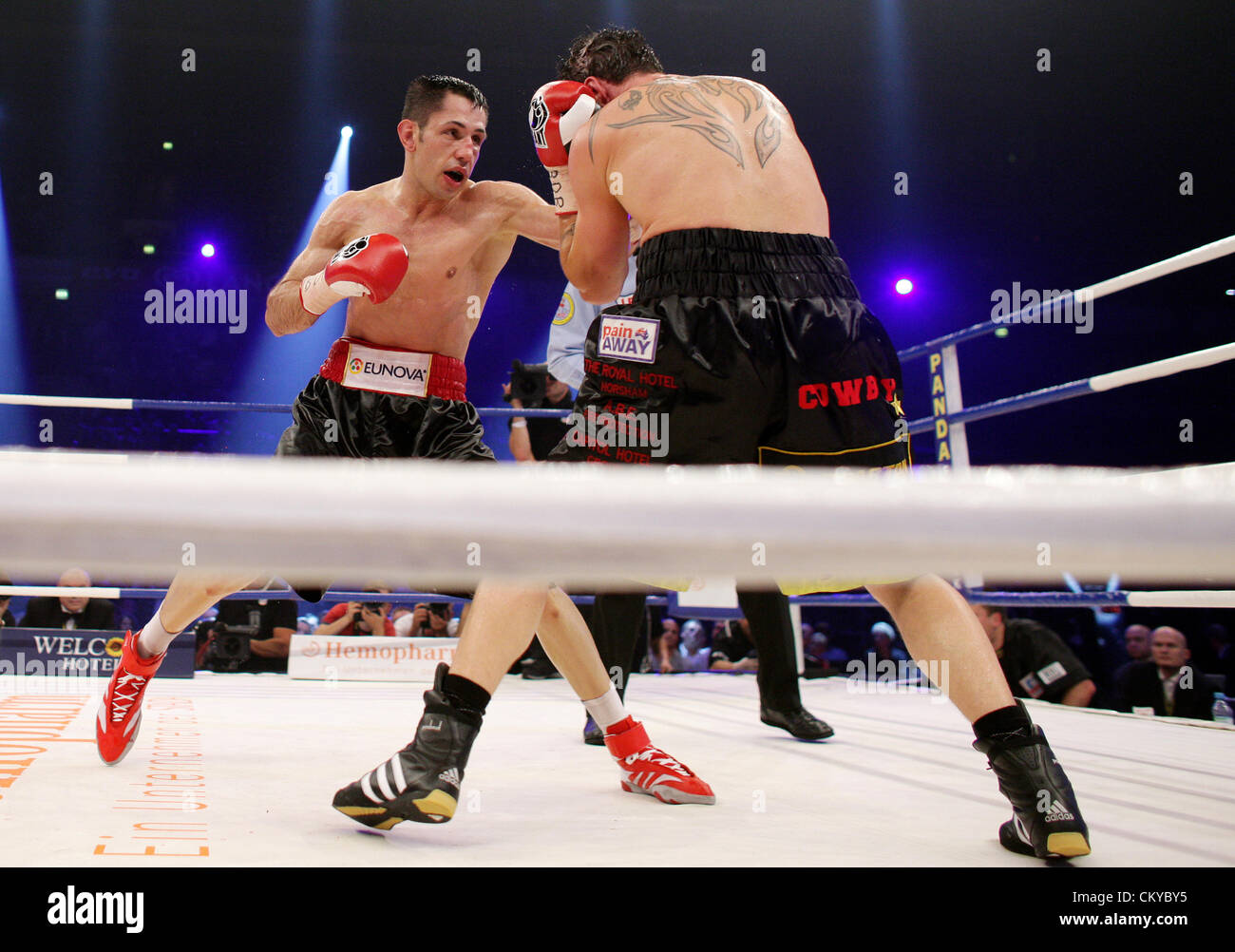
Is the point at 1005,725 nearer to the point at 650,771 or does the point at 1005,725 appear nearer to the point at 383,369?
the point at 650,771

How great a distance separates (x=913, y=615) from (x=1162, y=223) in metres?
6.38

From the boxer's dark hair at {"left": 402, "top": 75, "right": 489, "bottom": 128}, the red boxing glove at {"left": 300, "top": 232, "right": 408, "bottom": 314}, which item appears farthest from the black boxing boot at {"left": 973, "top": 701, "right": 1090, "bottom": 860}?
the boxer's dark hair at {"left": 402, "top": 75, "right": 489, "bottom": 128}

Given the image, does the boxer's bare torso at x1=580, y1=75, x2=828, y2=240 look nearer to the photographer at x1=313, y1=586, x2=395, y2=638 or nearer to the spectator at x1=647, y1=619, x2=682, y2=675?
the photographer at x1=313, y1=586, x2=395, y2=638

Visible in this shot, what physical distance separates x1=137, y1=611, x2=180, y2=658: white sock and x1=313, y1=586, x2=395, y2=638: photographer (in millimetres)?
2182

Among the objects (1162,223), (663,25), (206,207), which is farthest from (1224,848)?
(206,207)

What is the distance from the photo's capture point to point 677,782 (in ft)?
4.18

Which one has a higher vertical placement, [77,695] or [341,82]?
[341,82]

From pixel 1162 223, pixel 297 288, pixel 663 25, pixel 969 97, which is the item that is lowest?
pixel 297 288

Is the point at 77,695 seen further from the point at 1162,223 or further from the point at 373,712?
the point at 1162,223

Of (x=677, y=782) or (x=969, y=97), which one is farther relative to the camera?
(x=969, y=97)

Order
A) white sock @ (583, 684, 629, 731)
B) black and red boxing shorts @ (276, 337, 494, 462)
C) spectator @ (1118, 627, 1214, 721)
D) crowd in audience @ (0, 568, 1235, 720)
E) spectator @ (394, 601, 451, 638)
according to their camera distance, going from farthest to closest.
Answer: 1. spectator @ (394, 601, 451, 638)
2. spectator @ (1118, 627, 1214, 721)
3. crowd in audience @ (0, 568, 1235, 720)
4. black and red boxing shorts @ (276, 337, 494, 462)
5. white sock @ (583, 684, 629, 731)

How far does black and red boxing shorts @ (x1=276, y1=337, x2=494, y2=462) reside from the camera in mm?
1683

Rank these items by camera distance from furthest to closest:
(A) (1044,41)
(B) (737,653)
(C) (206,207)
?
(C) (206,207) → (A) (1044,41) → (B) (737,653)
